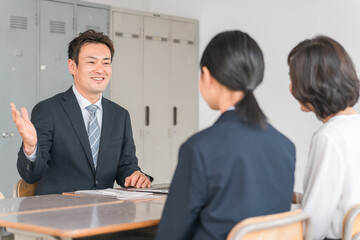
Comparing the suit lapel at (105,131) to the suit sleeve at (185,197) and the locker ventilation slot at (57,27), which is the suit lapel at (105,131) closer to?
the suit sleeve at (185,197)

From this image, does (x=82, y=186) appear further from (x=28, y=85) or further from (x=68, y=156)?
(x=28, y=85)

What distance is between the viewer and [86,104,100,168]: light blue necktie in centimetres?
321

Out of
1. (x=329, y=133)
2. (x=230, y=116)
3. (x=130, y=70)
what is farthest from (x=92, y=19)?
(x=230, y=116)

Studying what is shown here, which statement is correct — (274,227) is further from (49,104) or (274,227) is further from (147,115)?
(147,115)

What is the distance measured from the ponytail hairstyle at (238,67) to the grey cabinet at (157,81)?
15.1 feet

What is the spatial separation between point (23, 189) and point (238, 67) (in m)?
1.75

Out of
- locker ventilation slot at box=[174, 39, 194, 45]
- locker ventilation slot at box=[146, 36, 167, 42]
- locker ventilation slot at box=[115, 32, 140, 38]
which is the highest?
locker ventilation slot at box=[115, 32, 140, 38]

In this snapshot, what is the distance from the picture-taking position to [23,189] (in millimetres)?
3113

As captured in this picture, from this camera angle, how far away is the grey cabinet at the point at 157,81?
6.50 meters

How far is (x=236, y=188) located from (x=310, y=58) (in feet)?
2.23

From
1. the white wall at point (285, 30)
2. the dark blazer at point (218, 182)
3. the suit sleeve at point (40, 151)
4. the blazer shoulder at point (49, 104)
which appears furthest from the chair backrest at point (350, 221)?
the white wall at point (285, 30)

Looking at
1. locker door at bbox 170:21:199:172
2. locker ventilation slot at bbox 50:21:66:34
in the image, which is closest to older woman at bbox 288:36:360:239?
locker ventilation slot at bbox 50:21:66:34

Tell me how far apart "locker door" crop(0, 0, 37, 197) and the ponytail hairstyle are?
161 inches

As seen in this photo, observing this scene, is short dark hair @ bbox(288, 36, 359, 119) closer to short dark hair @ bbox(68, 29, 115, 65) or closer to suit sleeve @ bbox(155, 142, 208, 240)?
suit sleeve @ bbox(155, 142, 208, 240)
